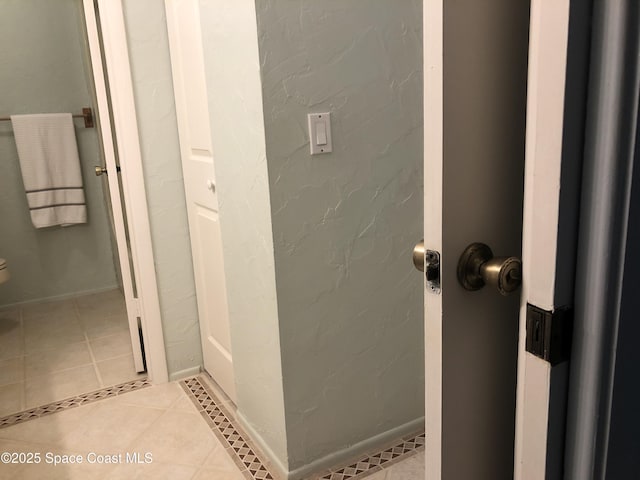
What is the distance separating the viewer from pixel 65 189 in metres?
3.40

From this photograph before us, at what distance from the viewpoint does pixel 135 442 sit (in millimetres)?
1953

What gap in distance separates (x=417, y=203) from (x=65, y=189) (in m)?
2.54

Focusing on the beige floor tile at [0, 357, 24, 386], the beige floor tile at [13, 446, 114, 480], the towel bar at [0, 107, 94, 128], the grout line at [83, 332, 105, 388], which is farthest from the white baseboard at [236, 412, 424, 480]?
the towel bar at [0, 107, 94, 128]

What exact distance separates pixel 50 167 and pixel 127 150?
5.08 feet

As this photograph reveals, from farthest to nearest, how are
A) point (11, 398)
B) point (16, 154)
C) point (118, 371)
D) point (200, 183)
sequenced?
point (16, 154), point (118, 371), point (11, 398), point (200, 183)

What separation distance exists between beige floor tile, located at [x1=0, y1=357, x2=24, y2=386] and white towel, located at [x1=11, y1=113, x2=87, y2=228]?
3.25ft

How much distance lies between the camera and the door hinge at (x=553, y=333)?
0.60 metres

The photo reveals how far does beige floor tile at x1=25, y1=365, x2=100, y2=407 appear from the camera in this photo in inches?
90.7

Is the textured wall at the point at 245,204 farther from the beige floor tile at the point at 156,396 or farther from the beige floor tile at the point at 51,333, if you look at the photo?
the beige floor tile at the point at 51,333

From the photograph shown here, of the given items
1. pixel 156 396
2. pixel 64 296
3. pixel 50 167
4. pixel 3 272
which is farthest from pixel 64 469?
pixel 50 167

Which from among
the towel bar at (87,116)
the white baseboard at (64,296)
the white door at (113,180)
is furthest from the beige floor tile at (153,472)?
the towel bar at (87,116)

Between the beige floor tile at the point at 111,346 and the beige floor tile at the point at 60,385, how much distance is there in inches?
4.8

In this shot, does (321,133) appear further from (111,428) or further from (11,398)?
(11,398)

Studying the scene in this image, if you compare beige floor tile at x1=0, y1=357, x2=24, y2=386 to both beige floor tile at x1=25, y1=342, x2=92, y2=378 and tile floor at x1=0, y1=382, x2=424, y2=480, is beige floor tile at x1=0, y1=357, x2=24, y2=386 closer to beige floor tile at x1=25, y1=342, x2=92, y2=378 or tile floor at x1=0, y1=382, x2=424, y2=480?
beige floor tile at x1=25, y1=342, x2=92, y2=378
